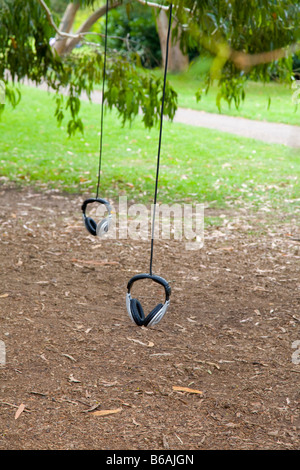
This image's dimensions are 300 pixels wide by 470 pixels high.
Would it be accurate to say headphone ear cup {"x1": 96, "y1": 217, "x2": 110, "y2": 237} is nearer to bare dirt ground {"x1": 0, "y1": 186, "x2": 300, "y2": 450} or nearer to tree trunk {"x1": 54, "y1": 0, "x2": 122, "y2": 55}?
bare dirt ground {"x1": 0, "y1": 186, "x2": 300, "y2": 450}

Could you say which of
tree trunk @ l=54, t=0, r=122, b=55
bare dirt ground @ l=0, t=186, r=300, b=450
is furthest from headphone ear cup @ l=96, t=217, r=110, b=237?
tree trunk @ l=54, t=0, r=122, b=55

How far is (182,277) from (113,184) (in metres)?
3.35

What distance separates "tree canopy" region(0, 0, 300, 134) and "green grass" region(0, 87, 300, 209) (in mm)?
1428

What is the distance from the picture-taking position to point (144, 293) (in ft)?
14.5

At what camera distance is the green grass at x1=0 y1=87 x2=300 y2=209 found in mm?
7621

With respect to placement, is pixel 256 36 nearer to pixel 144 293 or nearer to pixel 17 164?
pixel 144 293

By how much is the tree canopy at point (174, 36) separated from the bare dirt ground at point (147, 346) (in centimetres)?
165

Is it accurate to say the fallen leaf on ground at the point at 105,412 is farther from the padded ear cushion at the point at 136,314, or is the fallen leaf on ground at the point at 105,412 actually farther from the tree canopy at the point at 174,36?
the tree canopy at the point at 174,36

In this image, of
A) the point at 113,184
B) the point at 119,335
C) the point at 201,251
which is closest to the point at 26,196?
the point at 113,184

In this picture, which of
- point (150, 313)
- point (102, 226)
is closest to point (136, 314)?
point (150, 313)

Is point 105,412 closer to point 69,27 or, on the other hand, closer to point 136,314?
point 136,314

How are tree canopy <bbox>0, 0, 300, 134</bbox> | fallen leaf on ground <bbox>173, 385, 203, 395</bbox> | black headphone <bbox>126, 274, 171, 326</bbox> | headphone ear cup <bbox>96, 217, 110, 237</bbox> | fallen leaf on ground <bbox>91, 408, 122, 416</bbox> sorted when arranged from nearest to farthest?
black headphone <bbox>126, 274, 171, 326</bbox>
fallen leaf on ground <bbox>91, 408, 122, 416</bbox>
fallen leaf on ground <bbox>173, 385, 203, 395</bbox>
headphone ear cup <bbox>96, 217, 110, 237</bbox>
tree canopy <bbox>0, 0, 300, 134</bbox>

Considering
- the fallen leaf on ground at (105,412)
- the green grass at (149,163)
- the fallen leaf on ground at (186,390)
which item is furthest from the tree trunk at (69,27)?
the fallen leaf on ground at (105,412)

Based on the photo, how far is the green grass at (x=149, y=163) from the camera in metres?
7.62
